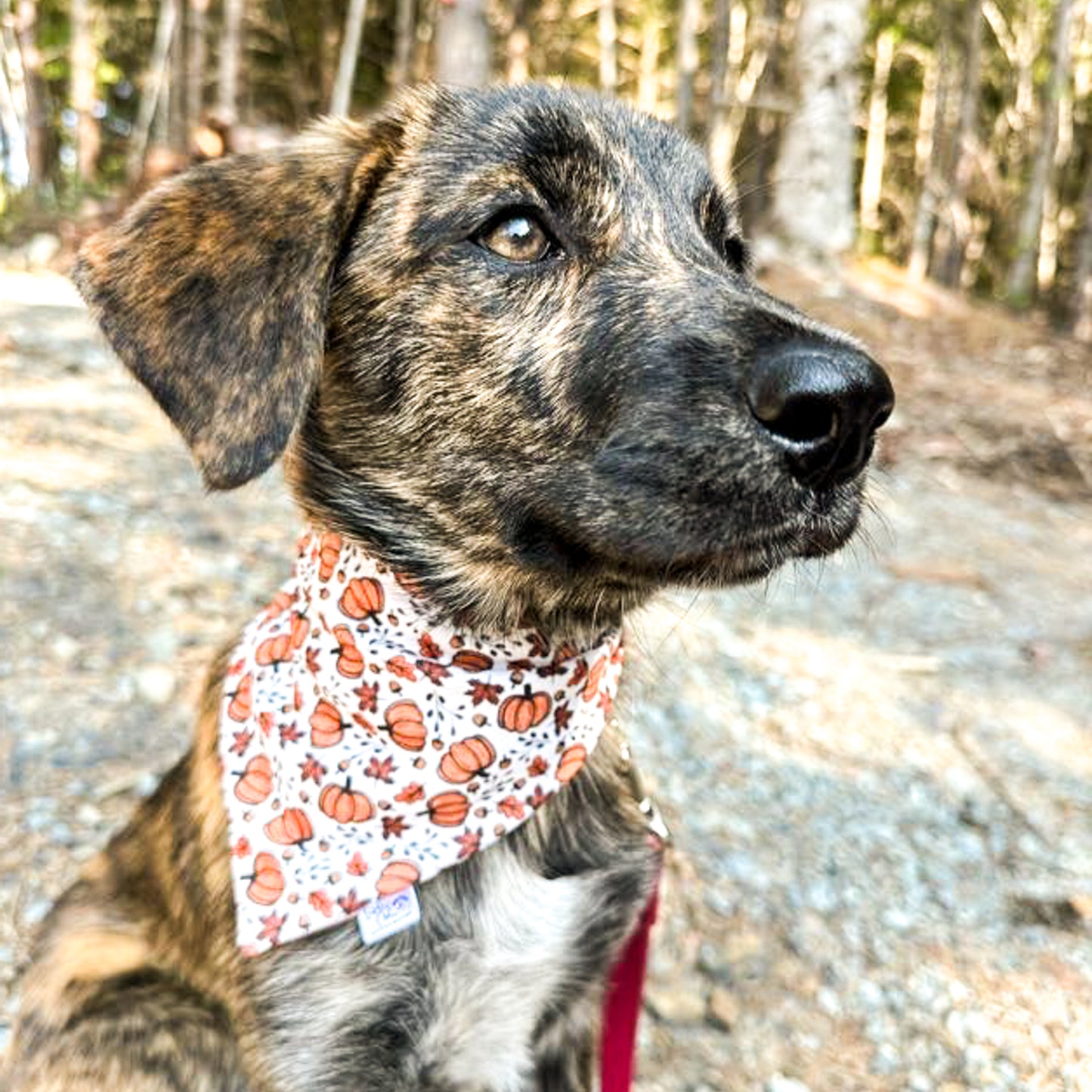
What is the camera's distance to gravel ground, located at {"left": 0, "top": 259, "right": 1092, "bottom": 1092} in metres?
3.11

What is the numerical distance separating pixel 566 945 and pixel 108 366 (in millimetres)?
5937

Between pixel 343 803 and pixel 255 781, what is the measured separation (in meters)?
0.18

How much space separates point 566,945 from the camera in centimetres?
232

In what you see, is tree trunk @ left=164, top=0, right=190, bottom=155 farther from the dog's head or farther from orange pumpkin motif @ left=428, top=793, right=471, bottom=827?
orange pumpkin motif @ left=428, top=793, right=471, bottom=827

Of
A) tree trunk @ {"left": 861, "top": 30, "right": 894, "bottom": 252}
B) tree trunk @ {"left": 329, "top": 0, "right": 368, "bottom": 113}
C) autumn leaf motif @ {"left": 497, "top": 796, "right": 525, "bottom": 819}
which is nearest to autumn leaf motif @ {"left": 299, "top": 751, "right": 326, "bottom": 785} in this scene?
autumn leaf motif @ {"left": 497, "top": 796, "right": 525, "bottom": 819}

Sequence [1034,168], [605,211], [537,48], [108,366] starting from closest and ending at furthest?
1. [605,211]
2. [108,366]
3. [1034,168]
4. [537,48]

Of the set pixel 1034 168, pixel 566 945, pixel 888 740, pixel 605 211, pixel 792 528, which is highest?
pixel 605 211

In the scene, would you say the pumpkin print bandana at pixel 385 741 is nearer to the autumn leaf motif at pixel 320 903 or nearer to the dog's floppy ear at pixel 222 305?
the autumn leaf motif at pixel 320 903

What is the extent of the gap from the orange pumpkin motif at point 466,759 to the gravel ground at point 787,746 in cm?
66

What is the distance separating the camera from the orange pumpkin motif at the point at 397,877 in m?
2.26

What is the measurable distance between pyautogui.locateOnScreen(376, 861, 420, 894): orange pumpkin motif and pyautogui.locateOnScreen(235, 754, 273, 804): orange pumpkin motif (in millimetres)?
288

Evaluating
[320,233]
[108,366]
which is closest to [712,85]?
[108,366]

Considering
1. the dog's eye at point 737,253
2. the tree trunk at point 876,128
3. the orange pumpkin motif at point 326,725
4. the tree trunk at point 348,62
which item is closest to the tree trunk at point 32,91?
the tree trunk at point 348,62

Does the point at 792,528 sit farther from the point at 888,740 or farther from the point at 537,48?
the point at 537,48
